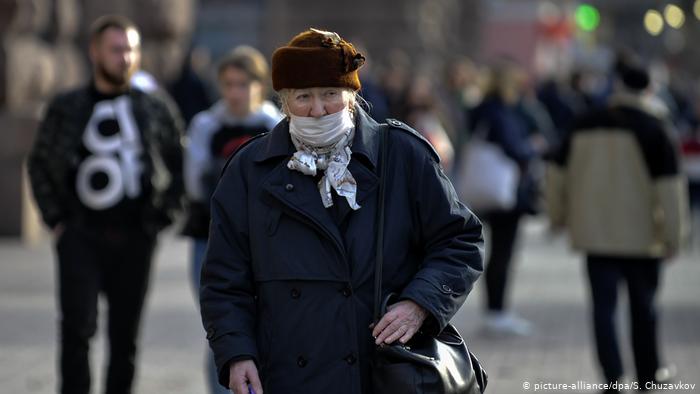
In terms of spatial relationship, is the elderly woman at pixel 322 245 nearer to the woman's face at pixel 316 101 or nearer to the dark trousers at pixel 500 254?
the woman's face at pixel 316 101

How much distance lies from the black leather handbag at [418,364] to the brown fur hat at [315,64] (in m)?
0.31

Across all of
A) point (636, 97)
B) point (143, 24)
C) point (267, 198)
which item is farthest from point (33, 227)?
point (267, 198)

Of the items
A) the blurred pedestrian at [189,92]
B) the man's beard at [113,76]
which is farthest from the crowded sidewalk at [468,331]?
the blurred pedestrian at [189,92]

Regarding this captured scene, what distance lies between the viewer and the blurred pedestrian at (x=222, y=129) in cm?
755

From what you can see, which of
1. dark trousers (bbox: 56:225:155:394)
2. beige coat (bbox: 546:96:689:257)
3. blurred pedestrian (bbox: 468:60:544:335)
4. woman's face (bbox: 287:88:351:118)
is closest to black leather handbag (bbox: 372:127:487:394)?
woman's face (bbox: 287:88:351:118)

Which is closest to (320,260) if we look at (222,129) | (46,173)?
(46,173)

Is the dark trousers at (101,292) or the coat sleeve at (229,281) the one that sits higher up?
the coat sleeve at (229,281)

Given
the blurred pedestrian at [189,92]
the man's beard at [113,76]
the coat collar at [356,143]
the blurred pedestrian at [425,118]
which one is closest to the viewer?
the coat collar at [356,143]

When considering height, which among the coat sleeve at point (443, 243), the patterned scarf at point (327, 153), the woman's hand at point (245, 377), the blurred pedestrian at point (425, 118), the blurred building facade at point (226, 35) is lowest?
Result: the blurred building facade at point (226, 35)

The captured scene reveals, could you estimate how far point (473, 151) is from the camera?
37.4ft

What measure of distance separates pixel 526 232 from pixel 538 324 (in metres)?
8.33

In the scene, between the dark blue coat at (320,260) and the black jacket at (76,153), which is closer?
the dark blue coat at (320,260)

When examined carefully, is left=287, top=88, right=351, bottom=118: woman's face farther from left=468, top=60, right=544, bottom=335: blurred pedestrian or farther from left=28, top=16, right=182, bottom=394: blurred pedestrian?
left=468, top=60, right=544, bottom=335: blurred pedestrian

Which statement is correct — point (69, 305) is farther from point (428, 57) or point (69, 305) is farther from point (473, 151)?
point (428, 57)
